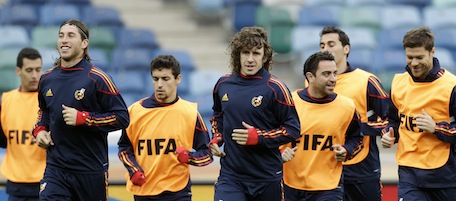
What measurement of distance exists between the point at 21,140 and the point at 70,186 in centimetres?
144

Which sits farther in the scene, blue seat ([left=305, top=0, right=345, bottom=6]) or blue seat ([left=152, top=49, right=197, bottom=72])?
blue seat ([left=305, top=0, right=345, bottom=6])

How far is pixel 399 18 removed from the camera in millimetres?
15195

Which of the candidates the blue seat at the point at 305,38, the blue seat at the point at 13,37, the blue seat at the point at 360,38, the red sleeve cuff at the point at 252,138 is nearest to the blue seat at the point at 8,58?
the blue seat at the point at 13,37

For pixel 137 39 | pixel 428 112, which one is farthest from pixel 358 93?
pixel 137 39

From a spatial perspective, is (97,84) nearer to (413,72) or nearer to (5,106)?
(5,106)

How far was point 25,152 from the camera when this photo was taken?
8.62 meters

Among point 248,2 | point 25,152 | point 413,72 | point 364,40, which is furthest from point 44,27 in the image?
point 413,72

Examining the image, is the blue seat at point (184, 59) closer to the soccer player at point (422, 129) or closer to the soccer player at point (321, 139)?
the soccer player at point (321, 139)

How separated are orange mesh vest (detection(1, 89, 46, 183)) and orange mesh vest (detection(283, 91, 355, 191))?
2343 mm

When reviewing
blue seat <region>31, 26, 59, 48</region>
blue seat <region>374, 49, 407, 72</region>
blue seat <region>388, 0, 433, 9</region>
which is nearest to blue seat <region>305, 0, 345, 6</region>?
blue seat <region>388, 0, 433, 9</region>

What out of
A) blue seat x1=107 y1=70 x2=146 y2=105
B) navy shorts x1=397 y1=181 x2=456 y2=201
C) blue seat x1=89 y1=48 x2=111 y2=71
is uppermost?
blue seat x1=89 y1=48 x2=111 y2=71

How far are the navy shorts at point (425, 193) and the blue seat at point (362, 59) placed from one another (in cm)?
628

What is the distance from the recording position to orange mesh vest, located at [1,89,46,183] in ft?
28.1

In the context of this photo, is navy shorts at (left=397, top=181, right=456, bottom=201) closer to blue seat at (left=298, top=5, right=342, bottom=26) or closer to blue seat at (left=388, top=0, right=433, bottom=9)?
blue seat at (left=298, top=5, right=342, bottom=26)
